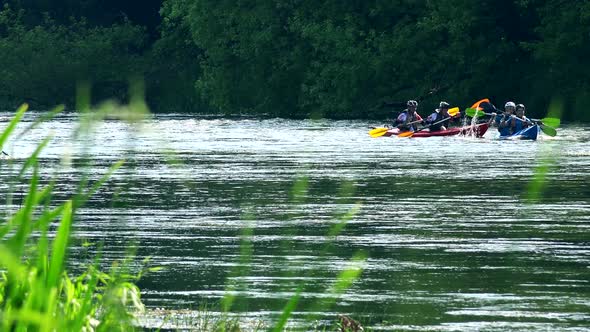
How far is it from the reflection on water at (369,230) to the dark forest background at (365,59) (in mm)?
Result: 22295

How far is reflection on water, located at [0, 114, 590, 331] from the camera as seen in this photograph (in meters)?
10.6

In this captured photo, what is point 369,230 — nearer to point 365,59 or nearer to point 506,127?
point 506,127

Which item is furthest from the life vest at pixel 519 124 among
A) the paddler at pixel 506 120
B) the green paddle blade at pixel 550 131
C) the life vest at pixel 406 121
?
the life vest at pixel 406 121

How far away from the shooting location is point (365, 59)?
5741 centimetres

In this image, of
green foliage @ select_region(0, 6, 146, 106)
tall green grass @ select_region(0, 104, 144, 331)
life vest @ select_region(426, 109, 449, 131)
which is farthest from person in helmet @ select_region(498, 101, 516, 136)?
green foliage @ select_region(0, 6, 146, 106)

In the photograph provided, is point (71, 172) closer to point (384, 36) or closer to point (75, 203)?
point (75, 203)

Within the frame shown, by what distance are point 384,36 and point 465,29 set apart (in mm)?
3912

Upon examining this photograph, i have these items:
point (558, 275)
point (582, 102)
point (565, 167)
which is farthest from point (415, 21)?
point (558, 275)

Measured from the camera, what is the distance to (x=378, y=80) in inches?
2266

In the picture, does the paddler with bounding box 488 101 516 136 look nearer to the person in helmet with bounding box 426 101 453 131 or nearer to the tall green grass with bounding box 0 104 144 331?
the person in helmet with bounding box 426 101 453 131

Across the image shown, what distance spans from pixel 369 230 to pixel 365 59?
137 ft

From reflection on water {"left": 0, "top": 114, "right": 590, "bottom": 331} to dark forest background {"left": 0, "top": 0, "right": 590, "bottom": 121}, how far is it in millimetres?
22295

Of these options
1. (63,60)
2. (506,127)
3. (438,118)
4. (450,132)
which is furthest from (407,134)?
(63,60)

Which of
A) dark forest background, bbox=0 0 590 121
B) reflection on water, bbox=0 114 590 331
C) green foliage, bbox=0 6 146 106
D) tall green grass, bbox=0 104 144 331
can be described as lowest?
green foliage, bbox=0 6 146 106
